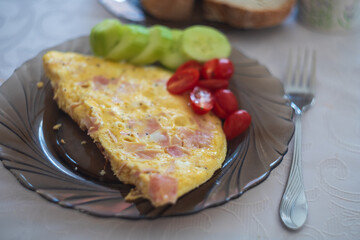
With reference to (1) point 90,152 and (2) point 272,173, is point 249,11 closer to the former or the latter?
(2) point 272,173

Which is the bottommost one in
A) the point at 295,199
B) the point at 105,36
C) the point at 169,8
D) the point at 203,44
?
the point at 295,199

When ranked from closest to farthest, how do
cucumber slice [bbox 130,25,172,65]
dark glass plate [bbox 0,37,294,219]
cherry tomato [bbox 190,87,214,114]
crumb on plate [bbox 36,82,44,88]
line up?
dark glass plate [bbox 0,37,294,219] < cherry tomato [bbox 190,87,214,114] < crumb on plate [bbox 36,82,44,88] < cucumber slice [bbox 130,25,172,65]

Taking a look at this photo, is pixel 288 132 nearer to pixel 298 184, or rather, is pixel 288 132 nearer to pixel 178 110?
pixel 298 184

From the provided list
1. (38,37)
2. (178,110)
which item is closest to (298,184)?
(178,110)

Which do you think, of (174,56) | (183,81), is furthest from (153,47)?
(183,81)

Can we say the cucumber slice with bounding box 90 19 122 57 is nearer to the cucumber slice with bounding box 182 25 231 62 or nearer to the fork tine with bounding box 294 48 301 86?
the cucumber slice with bounding box 182 25 231 62

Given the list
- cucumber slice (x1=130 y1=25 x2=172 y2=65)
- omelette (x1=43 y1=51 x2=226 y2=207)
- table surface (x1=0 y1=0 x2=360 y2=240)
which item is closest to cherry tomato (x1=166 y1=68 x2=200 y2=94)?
omelette (x1=43 y1=51 x2=226 y2=207)

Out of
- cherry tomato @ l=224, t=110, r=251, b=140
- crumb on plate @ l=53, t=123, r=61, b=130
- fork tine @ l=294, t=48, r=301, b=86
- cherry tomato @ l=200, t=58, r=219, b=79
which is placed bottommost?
fork tine @ l=294, t=48, r=301, b=86
